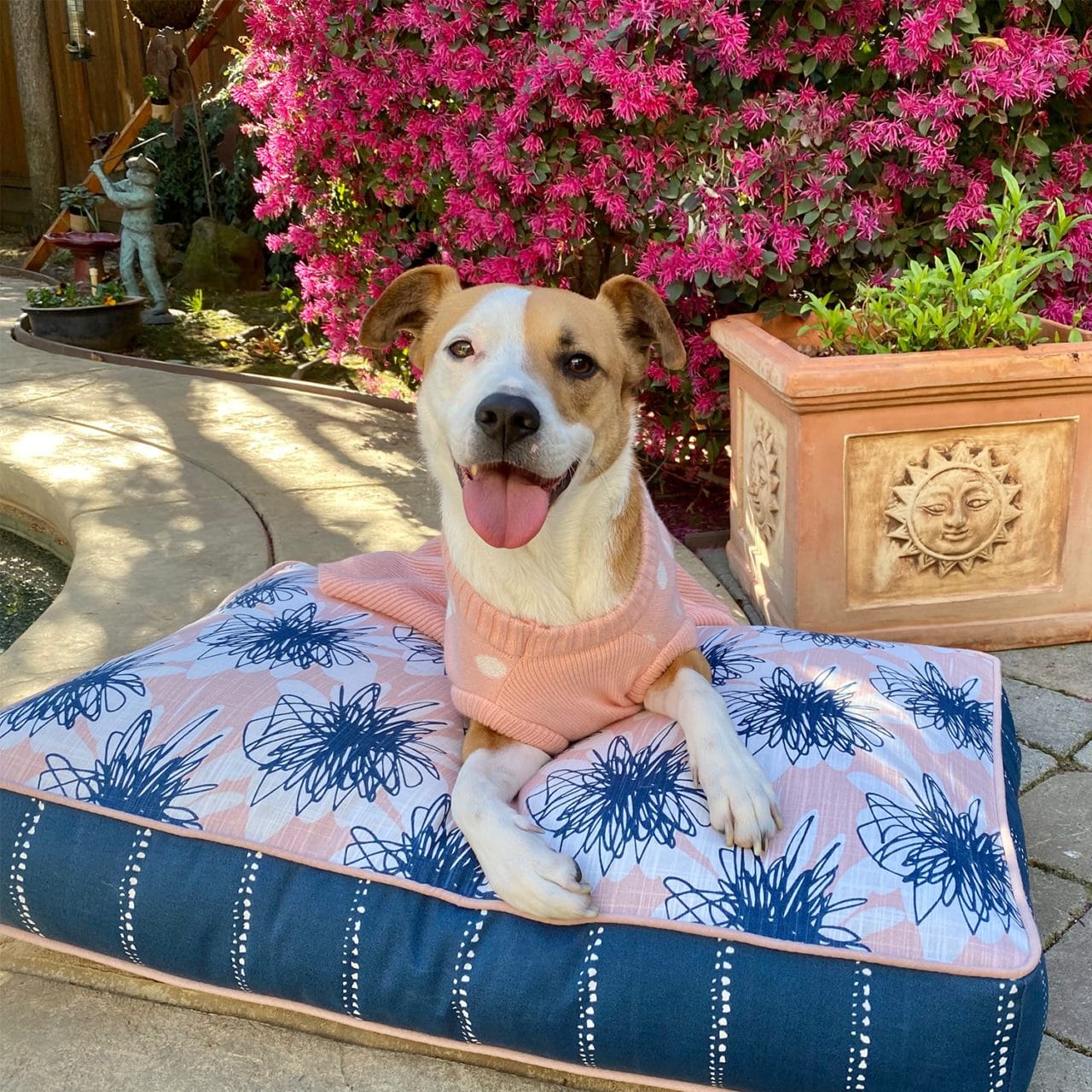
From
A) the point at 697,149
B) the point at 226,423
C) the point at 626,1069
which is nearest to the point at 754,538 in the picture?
the point at 697,149

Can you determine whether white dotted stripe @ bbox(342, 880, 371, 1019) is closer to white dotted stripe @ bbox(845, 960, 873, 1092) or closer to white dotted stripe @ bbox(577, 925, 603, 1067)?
white dotted stripe @ bbox(577, 925, 603, 1067)

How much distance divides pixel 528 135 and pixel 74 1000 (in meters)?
3.26

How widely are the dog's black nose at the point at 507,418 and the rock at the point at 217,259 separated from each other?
797 cm

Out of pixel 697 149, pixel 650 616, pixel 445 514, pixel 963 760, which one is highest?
pixel 697 149

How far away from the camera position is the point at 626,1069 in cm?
203

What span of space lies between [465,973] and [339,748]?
556 millimetres

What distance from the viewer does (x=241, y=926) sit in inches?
86.1

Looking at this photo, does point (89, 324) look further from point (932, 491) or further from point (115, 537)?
point (932, 491)

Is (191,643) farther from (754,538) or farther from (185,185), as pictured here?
(185,185)

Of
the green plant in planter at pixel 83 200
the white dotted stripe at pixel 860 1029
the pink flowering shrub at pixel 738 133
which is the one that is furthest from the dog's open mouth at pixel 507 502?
the green plant in planter at pixel 83 200

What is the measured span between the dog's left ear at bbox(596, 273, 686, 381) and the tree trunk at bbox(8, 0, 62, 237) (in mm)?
11105

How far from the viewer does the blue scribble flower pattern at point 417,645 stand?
9.70ft

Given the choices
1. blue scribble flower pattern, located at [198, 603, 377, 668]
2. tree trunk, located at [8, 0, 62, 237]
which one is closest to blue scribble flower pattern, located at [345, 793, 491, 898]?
blue scribble flower pattern, located at [198, 603, 377, 668]

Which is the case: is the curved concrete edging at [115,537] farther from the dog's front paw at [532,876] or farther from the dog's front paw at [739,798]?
the dog's front paw at [739,798]
